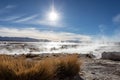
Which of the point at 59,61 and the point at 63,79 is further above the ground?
the point at 59,61

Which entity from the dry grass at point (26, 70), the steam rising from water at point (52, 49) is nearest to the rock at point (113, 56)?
the steam rising from water at point (52, 49)

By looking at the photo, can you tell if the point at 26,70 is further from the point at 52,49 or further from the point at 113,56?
the point at 52,49

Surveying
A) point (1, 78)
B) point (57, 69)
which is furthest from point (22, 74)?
point (57, 69)

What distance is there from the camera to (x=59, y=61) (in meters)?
7.87

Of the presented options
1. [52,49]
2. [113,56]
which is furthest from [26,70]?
[52,49]

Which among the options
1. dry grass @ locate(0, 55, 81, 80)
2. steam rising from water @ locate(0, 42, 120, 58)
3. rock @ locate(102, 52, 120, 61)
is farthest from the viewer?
steam rising from water @ locate(0, 42, 120, 58)

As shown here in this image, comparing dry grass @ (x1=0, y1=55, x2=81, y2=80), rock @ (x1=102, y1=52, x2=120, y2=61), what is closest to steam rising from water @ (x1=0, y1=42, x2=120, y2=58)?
rock @ (x1=102, y1=52, x2=120, y2=61)

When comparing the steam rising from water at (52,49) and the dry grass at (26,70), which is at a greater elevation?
the steam rising from water at (52,49)

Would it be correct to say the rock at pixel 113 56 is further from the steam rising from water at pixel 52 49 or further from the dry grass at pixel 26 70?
the dry grass at pixel 26 70

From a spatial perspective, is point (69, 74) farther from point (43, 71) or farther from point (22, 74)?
point (22, 74)

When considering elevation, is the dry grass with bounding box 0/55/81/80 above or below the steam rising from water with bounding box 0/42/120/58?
below

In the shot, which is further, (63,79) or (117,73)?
(117,73)

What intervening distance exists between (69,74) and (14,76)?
269 centimetres

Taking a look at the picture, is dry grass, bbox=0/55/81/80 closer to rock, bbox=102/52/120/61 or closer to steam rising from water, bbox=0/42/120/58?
rock, bbox=102/52/120/61
